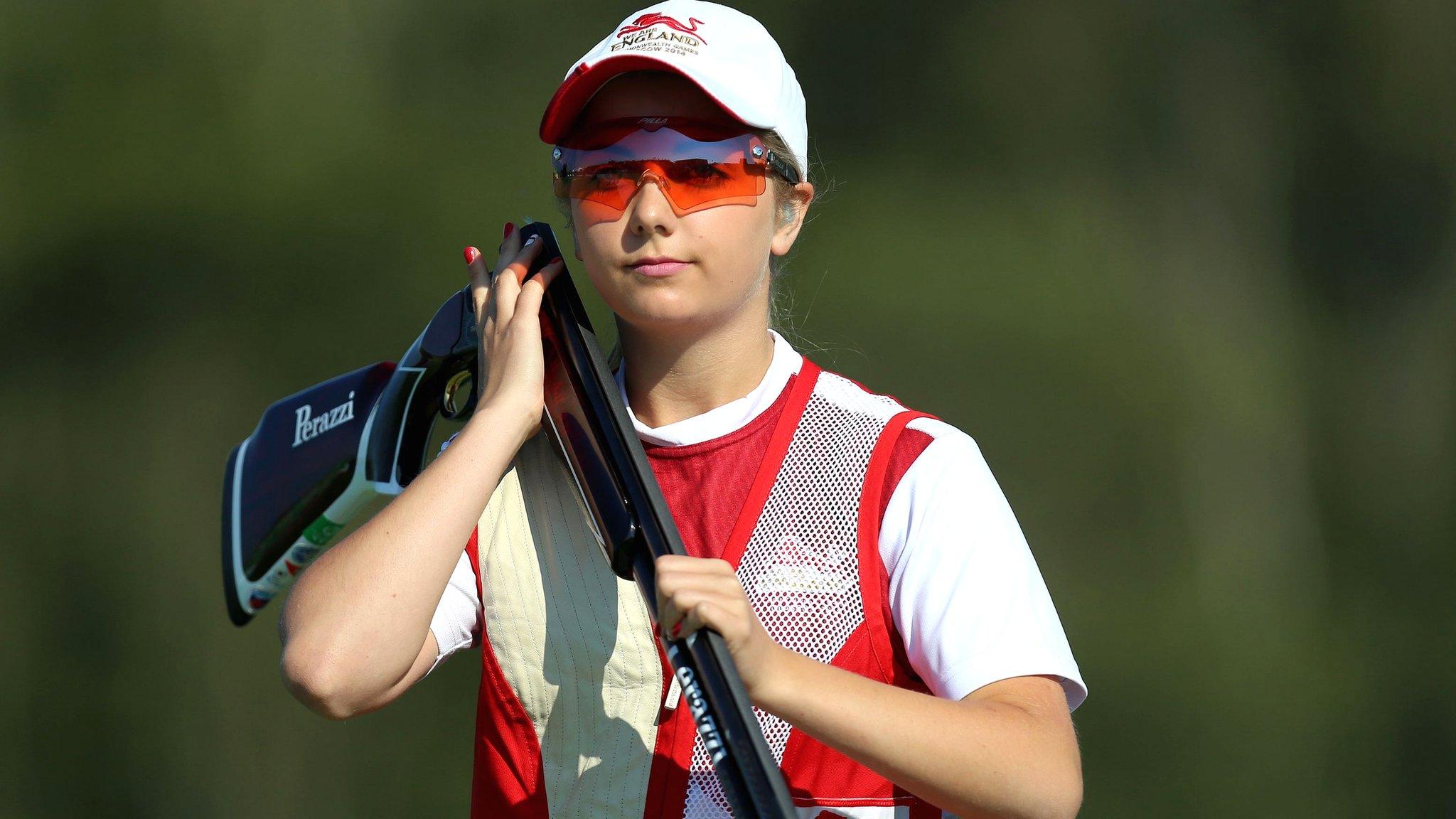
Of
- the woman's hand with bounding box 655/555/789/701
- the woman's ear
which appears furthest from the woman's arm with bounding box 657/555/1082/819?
the woman's ear

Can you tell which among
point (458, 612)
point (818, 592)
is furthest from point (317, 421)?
point (818, 592)

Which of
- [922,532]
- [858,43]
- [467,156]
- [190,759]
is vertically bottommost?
[190,759]

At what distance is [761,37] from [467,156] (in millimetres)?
1987

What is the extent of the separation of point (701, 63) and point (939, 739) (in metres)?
0.70

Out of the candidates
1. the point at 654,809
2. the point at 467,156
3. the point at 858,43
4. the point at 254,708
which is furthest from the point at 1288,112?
the point at 254,708

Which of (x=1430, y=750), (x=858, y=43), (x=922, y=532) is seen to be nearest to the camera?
(x=922, y=532)

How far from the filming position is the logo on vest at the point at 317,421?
1.65m

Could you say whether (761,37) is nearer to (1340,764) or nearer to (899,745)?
(899,745)

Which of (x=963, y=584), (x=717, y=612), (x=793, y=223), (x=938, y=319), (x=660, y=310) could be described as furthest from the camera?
(x=938, y=319)

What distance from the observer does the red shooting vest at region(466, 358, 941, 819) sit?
53.9 inches

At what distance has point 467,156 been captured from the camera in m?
3.36

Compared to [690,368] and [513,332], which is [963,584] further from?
[513,332]

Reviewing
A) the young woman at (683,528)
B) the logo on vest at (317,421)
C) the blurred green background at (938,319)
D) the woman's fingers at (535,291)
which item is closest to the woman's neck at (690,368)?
the young woman at (683,528)

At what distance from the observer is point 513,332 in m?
1.44
